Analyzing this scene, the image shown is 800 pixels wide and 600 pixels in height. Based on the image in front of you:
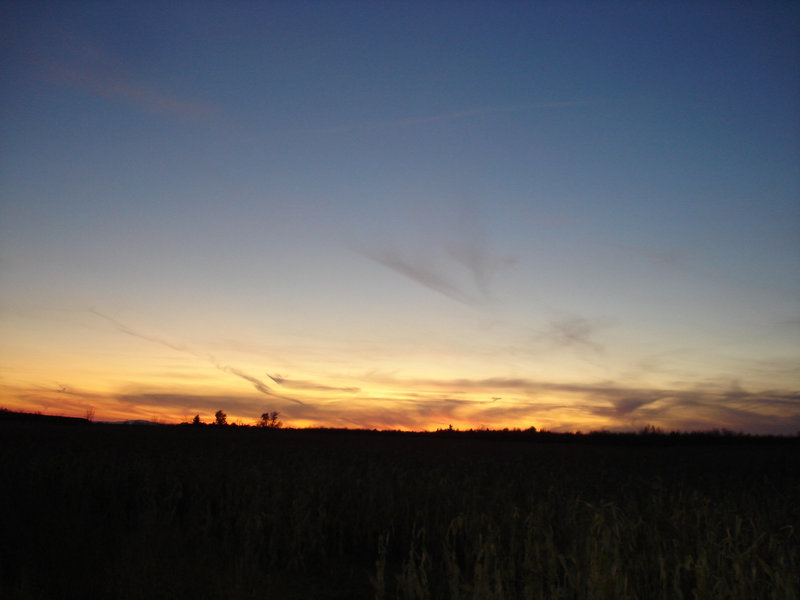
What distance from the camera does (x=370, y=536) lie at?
27.8ft

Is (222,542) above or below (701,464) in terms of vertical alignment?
below

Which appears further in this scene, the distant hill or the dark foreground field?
the distant hill

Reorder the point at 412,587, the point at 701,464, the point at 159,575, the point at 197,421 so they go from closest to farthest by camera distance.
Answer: the point at 412,587
the point at 159,575
the point at 701,464
the point at 197,421

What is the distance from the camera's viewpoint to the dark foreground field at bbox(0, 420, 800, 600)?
579 cm

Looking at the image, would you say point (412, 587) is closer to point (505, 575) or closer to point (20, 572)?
point (505, 575)

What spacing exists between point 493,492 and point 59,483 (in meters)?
7.86

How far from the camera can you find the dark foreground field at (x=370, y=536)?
228 inches

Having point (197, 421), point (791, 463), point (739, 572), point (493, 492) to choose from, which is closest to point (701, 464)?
point (791, 463)

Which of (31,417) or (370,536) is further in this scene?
(31,417)


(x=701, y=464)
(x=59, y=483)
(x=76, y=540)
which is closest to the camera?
(x=76, y=540)

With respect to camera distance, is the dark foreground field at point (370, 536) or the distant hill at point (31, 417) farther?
the distant hill at point (31, 417)

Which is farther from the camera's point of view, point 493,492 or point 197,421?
point 197,421

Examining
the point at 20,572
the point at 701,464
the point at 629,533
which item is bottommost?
the point at 20,572

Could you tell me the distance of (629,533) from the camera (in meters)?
6.52
